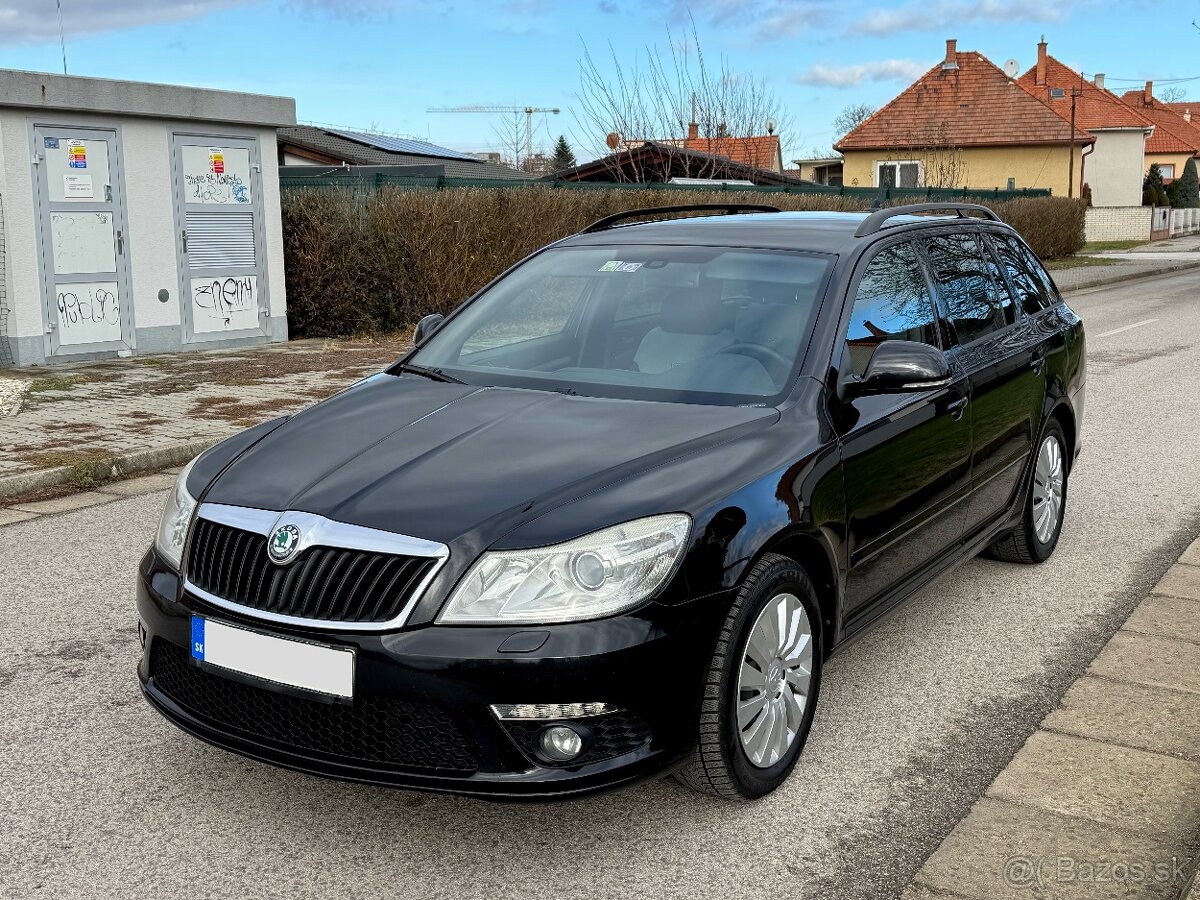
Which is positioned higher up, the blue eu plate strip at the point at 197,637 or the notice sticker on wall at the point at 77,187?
the notice sticker on wall at the point at 77,187

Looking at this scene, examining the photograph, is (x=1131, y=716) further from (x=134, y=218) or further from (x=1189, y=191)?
(x=1189, y=191)

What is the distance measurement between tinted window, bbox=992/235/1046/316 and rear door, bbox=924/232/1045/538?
0.13m

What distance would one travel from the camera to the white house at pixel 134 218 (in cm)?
1318

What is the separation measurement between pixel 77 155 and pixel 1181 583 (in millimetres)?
12002

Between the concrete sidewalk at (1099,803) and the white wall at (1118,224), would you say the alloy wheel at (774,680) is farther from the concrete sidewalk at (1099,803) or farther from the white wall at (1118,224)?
the white wall at (1118,224)

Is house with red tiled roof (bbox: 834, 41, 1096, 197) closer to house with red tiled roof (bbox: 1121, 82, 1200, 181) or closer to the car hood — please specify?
house with red tiled roof (bbox: 1121, 82, 1200, 181)

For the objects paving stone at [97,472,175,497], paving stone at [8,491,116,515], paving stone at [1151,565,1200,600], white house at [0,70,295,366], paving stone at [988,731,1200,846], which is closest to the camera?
paving stone at [988,731,1200,846]

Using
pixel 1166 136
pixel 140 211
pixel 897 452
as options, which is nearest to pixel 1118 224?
pixel 1166 136

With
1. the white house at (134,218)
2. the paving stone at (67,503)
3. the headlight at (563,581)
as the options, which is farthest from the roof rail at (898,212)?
the white house at (134,218)

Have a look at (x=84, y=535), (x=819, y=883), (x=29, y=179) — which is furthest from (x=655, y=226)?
(x=29, y=179)

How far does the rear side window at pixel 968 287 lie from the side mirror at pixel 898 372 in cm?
94

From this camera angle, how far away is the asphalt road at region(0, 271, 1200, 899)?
3168 mm

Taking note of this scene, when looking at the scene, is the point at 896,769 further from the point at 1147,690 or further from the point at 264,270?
the point at 264,270

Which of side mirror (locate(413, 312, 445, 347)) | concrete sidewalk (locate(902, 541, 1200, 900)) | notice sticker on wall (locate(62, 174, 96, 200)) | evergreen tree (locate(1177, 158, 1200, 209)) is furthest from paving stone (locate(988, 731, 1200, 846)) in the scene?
evergreen tree (locate(1177, 158, 1200, 209))
